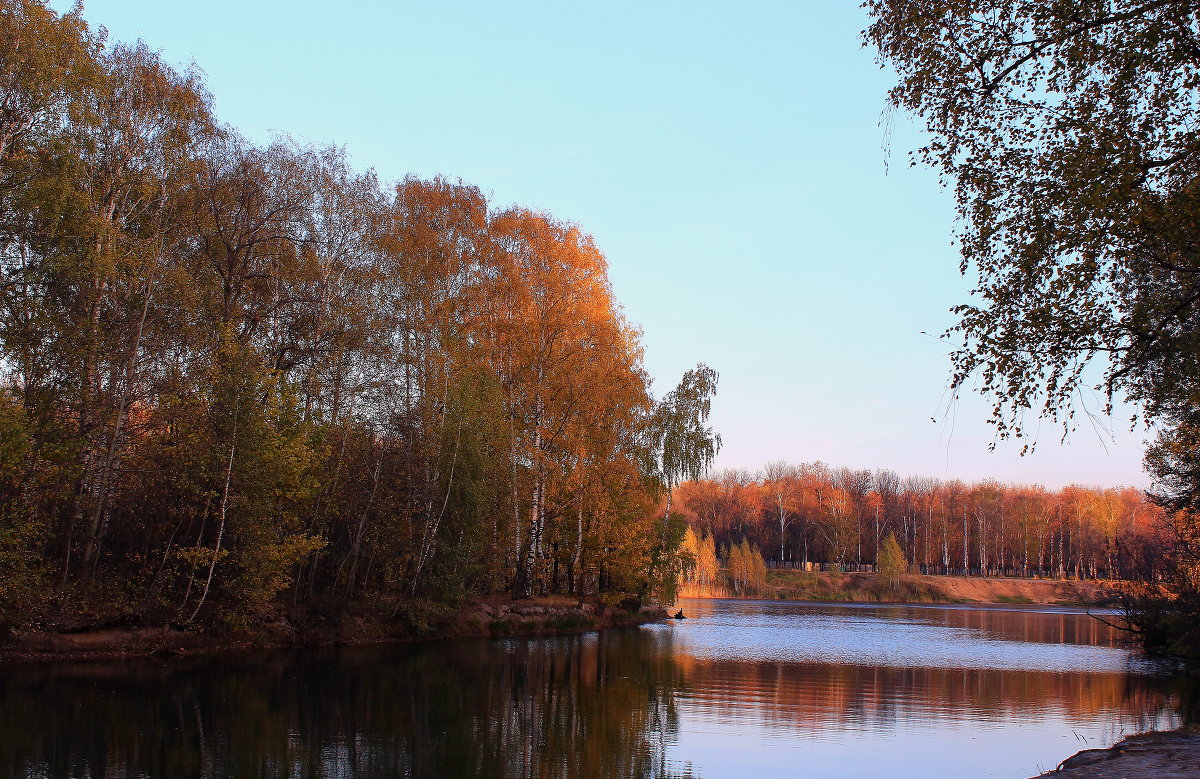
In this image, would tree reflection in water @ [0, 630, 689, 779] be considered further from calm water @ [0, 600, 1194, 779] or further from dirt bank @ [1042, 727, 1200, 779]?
dirt bank @ [1042, 727, 1200, 779]

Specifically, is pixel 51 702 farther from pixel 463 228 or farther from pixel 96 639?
pixel 463 228

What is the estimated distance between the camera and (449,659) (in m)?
28.6

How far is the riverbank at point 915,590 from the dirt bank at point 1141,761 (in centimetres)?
8574

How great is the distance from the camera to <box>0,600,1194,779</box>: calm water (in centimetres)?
1341

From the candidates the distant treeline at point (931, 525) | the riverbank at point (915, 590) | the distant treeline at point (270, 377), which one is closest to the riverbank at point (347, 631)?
the distant treeline at point (270, 377)

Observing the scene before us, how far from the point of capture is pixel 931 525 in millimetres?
126312

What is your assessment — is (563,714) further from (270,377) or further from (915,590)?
(915,590)

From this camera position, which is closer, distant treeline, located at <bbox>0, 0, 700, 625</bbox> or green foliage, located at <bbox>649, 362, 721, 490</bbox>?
distant treeline, located at <bbox>0, 0, 700, 625</bbox>

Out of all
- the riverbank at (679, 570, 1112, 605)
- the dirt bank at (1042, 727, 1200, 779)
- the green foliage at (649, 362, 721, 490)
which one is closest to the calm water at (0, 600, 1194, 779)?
the dirt bank at (1042, 727, 1200, 779)

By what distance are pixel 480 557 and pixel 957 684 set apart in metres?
19.7

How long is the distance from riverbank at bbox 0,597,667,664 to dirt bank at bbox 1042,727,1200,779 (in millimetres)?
22994

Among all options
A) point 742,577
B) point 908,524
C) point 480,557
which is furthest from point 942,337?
point 908,524

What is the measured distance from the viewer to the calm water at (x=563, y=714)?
1341 centimetres

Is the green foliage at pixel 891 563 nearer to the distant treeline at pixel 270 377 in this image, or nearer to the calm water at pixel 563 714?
the distant treeline at pixel 270 377
